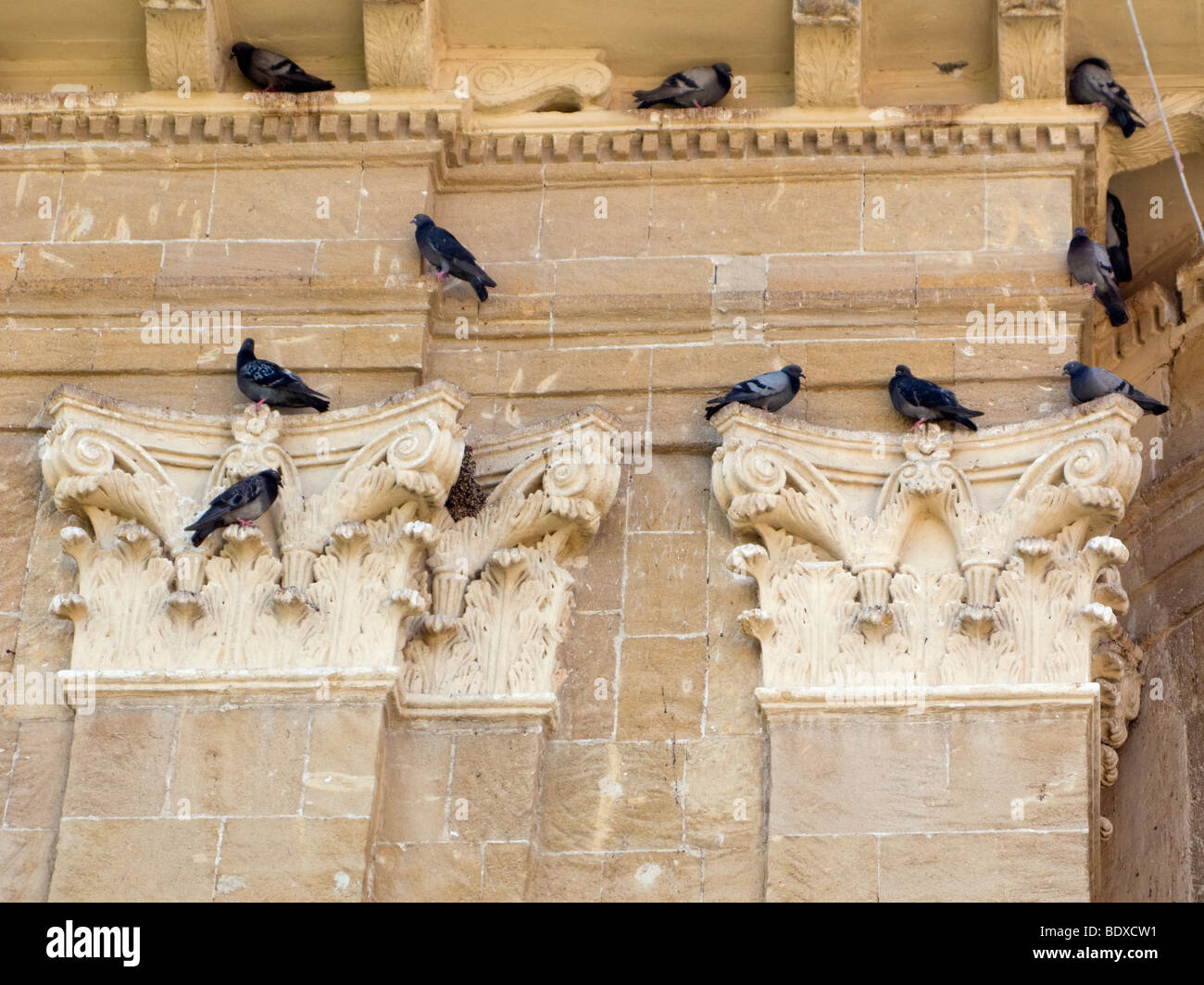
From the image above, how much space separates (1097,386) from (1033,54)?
2.14m

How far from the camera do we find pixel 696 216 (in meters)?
14.6

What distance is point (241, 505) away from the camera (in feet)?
42.6

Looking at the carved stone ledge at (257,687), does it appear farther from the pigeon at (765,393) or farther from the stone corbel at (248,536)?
the pigeon at (765,393)

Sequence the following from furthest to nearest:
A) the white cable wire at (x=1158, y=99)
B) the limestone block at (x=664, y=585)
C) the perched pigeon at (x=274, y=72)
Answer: the perched pigeon at (x=274, y=72)
the white cable wire at (x=1158, y=99)
the limestone block at (x=664, y=585)

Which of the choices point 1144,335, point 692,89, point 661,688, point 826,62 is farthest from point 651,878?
point 1144,335

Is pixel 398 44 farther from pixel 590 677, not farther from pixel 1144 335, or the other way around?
pixel 1144 335

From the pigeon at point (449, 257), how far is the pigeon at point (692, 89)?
1354 mm

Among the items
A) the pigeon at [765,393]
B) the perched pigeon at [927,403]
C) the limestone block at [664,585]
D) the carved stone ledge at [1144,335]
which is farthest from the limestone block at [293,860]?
the carved stone ledge at [1144,335]

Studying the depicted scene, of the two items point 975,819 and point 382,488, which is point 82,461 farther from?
point 975,819

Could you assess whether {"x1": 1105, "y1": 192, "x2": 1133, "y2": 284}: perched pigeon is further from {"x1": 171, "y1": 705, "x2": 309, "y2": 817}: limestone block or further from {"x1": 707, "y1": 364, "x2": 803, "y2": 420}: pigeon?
{"x1": 171, "y1": 705, "x2": 309, "y2": 817}: limestone block

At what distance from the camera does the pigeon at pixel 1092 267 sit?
45.9 feet

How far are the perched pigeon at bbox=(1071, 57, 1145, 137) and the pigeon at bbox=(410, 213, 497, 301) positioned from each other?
3.11 meters

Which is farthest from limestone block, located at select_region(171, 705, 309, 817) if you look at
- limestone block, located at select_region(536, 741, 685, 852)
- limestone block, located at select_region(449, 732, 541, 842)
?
limestone block, located at select_region(536, 741, 685, 852)
